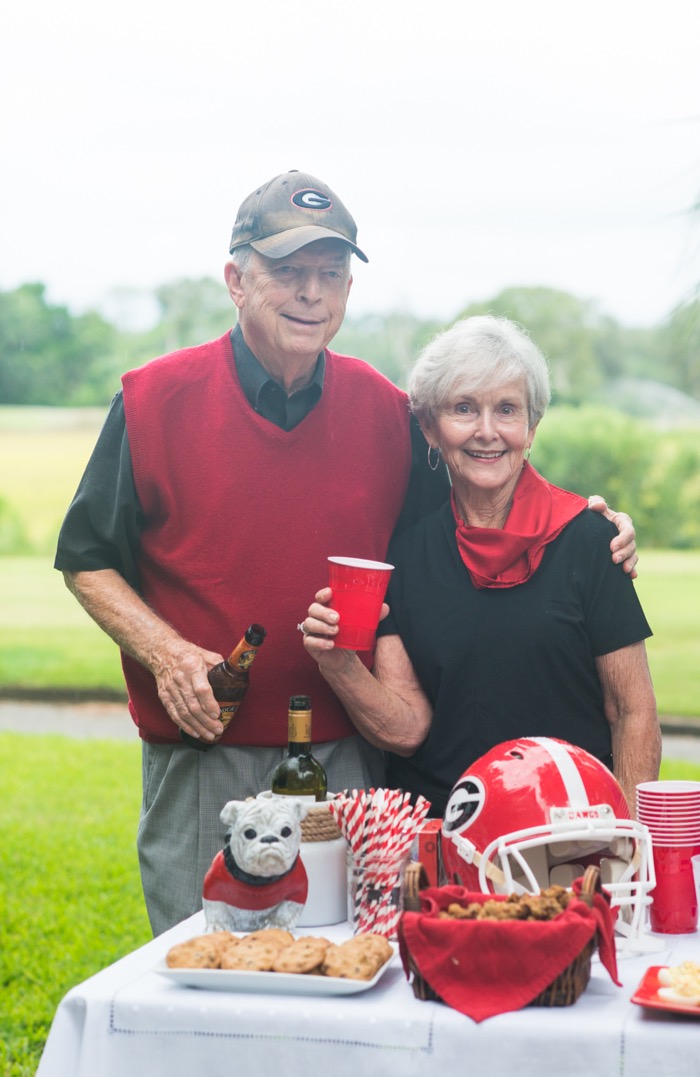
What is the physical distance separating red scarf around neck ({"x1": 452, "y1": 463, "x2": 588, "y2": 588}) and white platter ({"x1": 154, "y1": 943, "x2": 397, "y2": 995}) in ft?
3.60

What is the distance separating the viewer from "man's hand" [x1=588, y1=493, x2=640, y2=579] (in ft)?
8.68

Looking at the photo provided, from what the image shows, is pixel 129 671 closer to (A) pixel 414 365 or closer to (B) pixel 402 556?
(B) pixel 402 556

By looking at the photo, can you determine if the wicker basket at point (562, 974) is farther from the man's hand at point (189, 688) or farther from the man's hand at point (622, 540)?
the man's hand at point (622, 540)

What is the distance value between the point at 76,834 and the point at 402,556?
615 cm

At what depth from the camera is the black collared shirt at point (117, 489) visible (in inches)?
110

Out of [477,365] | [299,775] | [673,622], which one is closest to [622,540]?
[477,365]

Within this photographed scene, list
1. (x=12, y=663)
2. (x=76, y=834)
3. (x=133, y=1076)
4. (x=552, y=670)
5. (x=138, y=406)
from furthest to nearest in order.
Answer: (x=12, y=663) < (x=76, y=834) < (x=138, y=406) < (x=552, y=670) < (x=133, y=1076)

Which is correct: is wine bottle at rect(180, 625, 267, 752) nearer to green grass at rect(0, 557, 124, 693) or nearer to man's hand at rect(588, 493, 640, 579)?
man's hand at rect(588, 493, 640, 579)

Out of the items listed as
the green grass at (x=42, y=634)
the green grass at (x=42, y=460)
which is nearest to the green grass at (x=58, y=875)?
the green grass at (x=42, y=634)

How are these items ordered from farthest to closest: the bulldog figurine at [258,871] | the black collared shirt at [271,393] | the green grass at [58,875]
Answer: the green grass at [58,875], the black collared shirt at [271,393], the bulldog figurine at [258,871]

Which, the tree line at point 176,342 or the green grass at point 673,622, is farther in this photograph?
the tree line at point 176,342

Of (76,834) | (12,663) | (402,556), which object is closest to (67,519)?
(402,556)

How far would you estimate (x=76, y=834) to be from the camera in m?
8.32

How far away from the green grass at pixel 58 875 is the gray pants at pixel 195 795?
1.83 m
